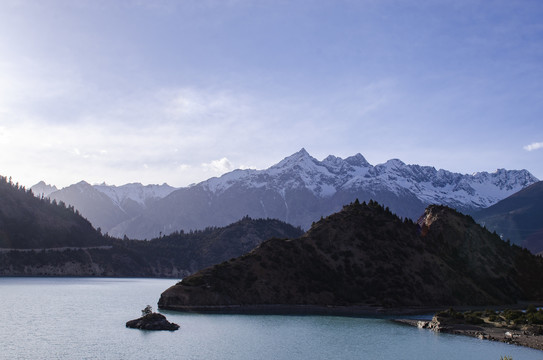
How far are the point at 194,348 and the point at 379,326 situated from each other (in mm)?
50747

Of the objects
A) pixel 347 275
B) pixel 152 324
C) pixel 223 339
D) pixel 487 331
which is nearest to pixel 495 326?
pixel 487 331

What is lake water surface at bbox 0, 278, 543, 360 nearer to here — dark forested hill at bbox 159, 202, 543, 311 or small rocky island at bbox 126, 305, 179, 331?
small rocky island at bbox 126, 305, 179, 331

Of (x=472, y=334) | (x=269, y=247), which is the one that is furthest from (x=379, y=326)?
(x=269, y=247)

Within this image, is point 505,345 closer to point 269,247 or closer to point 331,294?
point 331,294

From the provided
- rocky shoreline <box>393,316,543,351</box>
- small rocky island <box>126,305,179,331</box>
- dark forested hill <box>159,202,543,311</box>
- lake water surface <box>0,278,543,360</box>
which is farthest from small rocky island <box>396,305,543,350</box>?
small rocky island <box>126,305,179,331</box>

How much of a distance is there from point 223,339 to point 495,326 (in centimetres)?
6123

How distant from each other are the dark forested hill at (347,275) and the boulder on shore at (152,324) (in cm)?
3234

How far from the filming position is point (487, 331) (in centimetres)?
10925

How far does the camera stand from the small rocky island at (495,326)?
328ft

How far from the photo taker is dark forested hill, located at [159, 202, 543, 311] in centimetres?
14762

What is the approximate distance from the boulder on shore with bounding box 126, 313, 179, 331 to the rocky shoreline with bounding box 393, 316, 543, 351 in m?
55.2

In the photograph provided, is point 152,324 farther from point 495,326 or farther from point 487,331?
point 495,326

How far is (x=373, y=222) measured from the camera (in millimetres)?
191000

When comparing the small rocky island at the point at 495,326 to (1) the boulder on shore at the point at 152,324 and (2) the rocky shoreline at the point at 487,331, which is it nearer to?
(2) the rocky shoreline at the point at 487,331
